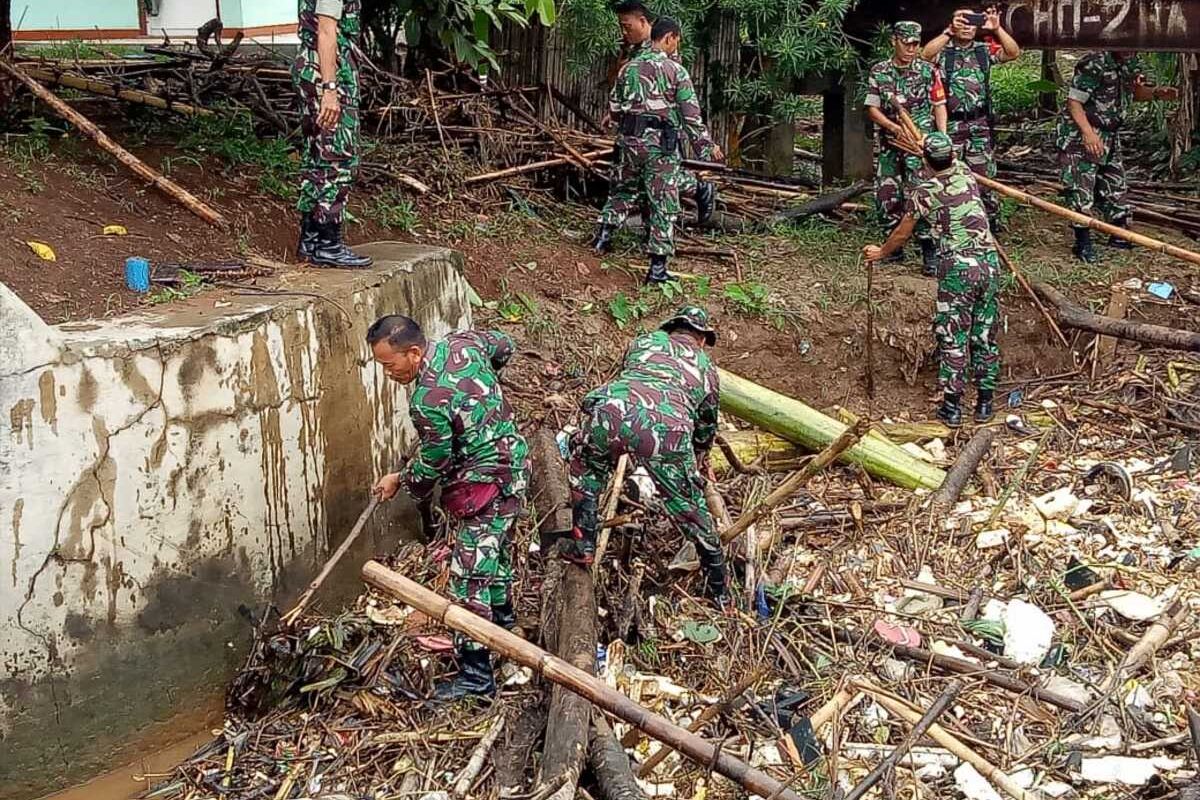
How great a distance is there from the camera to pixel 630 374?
577cm

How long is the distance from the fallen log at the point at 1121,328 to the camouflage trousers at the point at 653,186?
2642mm

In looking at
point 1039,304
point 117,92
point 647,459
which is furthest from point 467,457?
point 117,92

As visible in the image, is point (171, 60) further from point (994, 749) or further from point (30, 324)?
point (994, 749)

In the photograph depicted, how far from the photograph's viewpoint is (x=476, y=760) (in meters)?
4.87

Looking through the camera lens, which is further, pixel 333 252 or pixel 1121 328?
pixel 1121 328

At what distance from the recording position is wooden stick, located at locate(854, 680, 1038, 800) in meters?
4.50

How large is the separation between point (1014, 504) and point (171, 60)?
727 cm

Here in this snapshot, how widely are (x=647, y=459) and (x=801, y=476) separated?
2.32ft

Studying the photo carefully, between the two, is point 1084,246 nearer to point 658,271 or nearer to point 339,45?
point 658,271

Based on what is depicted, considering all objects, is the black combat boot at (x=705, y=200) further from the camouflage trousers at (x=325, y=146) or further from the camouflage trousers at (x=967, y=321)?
the camouflage trousers at (x=325, y=146)

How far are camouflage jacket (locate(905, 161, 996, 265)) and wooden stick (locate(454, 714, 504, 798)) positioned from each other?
4.21 meters

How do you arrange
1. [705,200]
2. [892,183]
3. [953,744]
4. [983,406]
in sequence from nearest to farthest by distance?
1. [953,744]
2. [983,406]
3. [892,183]
4. [705,200]

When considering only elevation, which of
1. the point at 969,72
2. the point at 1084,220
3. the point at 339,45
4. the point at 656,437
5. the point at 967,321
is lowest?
the point at 656,437

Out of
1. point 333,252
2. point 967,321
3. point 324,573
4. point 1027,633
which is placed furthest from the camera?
point 967,321
